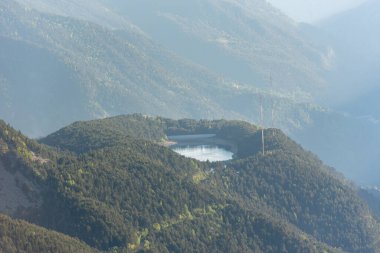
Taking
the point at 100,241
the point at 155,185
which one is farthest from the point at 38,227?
the point at 155,185

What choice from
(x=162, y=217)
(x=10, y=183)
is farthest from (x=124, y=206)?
(x=10, y=183)

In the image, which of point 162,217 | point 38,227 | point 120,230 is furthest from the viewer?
point 162,217

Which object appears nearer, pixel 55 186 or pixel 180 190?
pixel 55 186

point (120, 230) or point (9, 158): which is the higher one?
point (9, 158)

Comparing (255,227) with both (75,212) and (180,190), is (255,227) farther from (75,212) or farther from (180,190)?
(75,212)

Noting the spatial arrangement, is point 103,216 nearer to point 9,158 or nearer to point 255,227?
Result: point 9,158

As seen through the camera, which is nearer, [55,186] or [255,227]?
[55,186]

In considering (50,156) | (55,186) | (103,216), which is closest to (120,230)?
(103,216)

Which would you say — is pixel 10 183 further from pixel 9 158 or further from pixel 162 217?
pixel 162 217

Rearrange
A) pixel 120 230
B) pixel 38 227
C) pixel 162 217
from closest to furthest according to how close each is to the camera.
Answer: pixel 38 227
pixel 120 230
pixel 162 217
